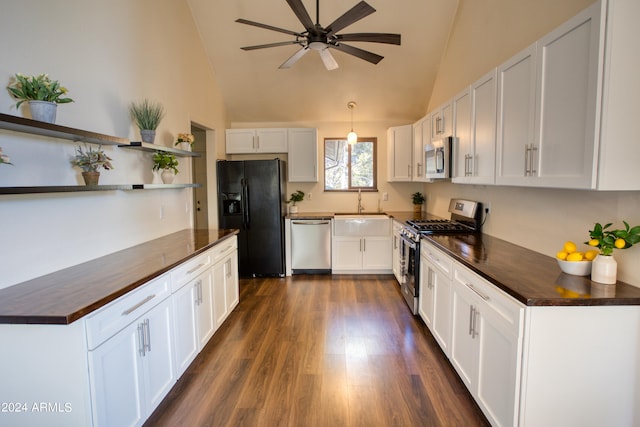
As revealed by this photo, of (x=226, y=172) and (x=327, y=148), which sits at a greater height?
(x=327, y=148)

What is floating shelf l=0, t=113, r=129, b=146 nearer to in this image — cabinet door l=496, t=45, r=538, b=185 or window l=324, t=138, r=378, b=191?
cabinet door l=496, t=45, r=538, b=185

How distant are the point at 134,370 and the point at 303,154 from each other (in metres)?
3.91

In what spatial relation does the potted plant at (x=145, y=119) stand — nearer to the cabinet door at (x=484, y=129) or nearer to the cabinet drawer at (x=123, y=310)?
the cabinet drawer at (x=123, y=310)

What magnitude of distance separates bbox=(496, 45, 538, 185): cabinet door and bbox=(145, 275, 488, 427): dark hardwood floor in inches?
58.8

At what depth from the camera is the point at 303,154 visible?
5.17 m

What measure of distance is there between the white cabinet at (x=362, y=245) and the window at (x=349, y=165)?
0.83m

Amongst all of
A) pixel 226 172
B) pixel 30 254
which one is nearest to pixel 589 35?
pixel 30 254

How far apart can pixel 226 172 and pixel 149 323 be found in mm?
3122

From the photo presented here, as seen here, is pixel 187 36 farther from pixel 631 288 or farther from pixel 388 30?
pixel 631 288

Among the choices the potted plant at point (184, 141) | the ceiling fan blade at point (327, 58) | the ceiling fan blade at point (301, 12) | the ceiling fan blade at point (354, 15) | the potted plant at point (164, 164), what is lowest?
the potted plant at point (164, 164)

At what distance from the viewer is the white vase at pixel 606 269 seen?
162 cm

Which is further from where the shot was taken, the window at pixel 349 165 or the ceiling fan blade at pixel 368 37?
the window at pixel 349 165

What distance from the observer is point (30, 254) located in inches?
71.2

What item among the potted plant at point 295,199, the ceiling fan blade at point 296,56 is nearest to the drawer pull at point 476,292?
the ceiling fan blade at point 296,56
